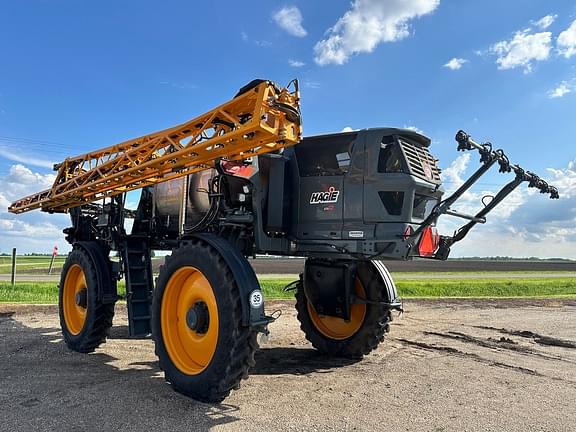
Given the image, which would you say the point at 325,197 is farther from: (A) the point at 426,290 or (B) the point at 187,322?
(A) the point at 426,290

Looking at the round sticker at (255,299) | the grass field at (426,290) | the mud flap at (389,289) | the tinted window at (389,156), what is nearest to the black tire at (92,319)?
A: the round sticker at (255,299)

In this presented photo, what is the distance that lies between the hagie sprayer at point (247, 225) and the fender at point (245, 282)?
15mm

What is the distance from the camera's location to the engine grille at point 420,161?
231 inches

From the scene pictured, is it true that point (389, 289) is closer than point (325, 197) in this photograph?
No

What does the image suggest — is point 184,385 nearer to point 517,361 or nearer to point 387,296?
point 387,296

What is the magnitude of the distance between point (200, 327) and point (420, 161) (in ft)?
10.9

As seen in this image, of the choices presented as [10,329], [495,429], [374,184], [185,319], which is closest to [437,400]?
[495,429]

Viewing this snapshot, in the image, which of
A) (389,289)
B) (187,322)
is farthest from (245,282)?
(389,289)

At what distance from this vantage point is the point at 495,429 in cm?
460

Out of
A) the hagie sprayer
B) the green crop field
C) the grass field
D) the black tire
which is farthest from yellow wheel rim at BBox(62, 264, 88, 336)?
the green crop field

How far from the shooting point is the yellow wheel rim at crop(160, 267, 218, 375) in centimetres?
554

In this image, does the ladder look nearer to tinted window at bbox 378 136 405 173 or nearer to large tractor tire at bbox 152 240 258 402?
large tractor tire at bbox 152 240 258 402

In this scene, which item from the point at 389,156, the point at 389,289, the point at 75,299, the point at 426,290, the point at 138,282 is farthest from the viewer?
the point at 426,290

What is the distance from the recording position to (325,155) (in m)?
6.46
